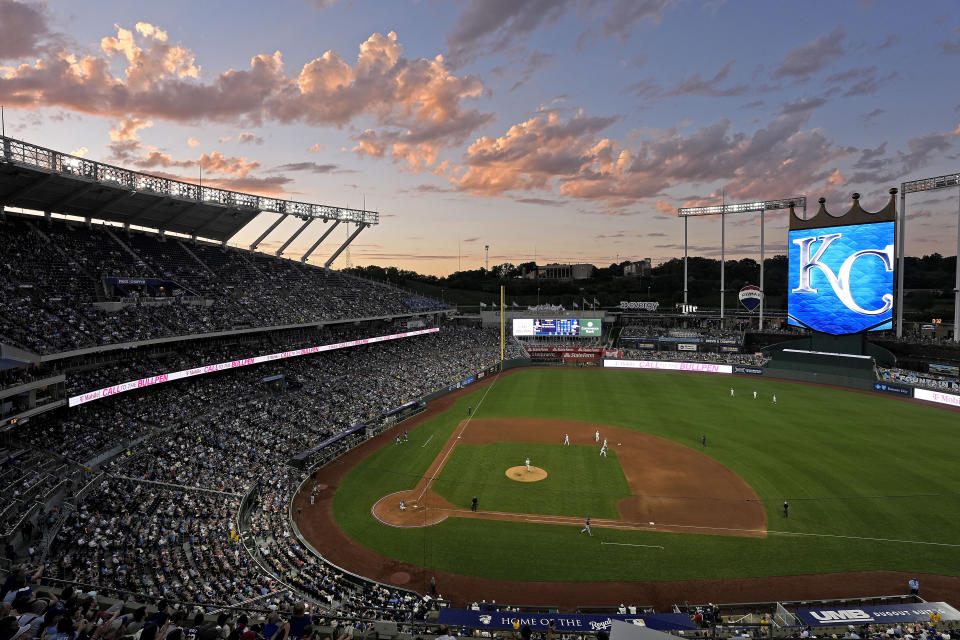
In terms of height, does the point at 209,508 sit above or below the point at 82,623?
below

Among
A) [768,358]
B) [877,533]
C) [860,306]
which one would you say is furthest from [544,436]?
[768,358]

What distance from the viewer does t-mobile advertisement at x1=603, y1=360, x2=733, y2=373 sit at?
5916cm

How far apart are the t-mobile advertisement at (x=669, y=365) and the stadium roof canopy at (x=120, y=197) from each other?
138 feet

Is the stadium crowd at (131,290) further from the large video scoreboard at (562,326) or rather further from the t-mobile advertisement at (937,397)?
the t-mobile advertisement at (937,397)

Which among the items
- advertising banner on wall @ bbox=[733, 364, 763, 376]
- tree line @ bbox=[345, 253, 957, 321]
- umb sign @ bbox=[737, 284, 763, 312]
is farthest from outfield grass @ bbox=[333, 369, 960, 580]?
tree line @ bbox=[345, 253, 957, 321]

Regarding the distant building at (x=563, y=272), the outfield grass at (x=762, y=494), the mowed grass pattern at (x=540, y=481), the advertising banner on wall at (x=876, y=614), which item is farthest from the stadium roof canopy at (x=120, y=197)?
the distant building at (x=563, y=272)

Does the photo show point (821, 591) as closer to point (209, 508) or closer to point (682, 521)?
point (682, 521)

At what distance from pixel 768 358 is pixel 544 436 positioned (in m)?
38.7

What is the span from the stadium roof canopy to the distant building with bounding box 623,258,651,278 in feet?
344

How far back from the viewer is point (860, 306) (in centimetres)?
4656

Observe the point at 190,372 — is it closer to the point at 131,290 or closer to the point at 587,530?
the point at 131,290

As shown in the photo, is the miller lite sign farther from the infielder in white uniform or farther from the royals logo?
the infielder in white uniform

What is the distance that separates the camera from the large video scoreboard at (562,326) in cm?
6962

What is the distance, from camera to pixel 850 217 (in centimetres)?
4581
